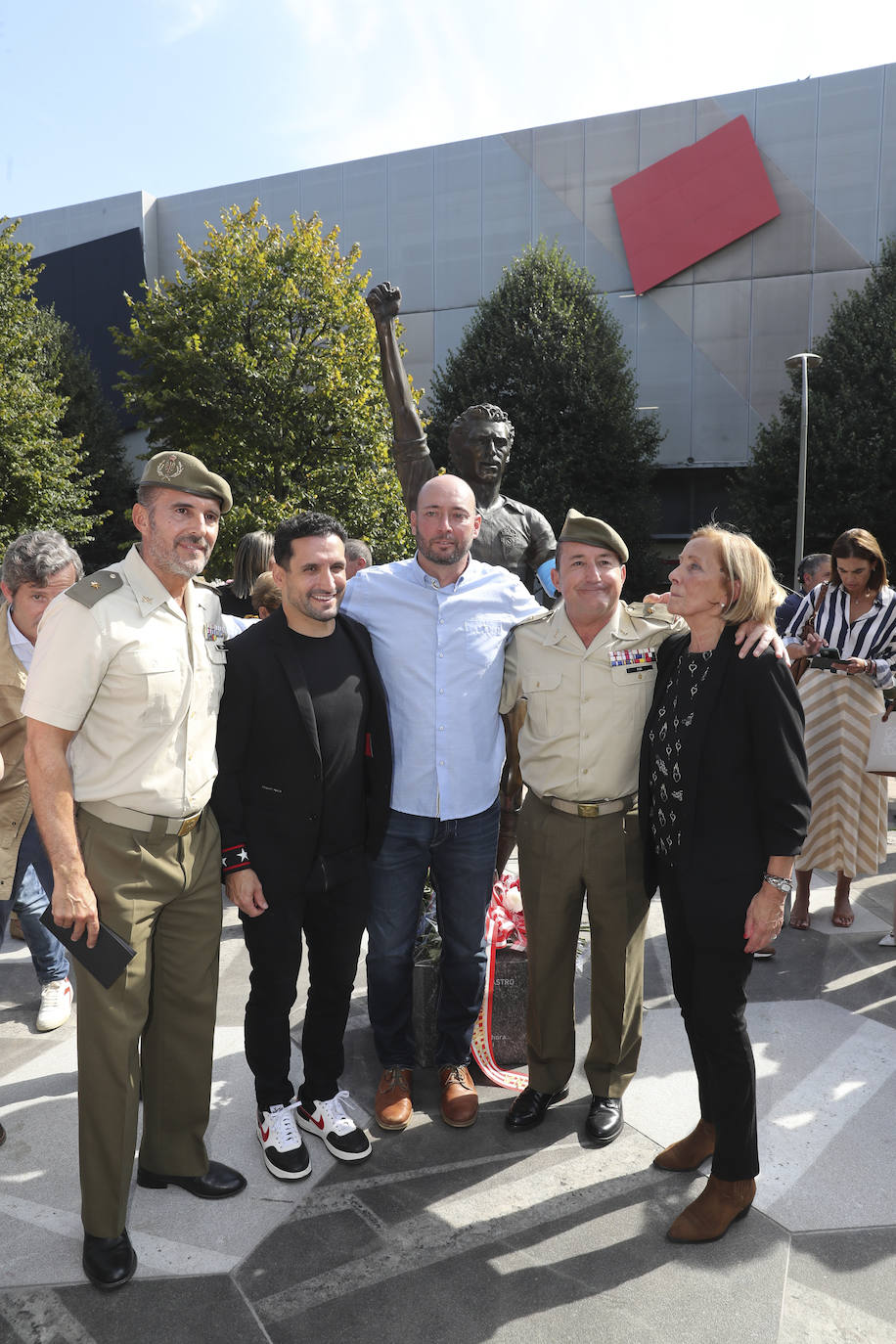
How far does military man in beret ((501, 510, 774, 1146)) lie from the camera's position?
2896mm

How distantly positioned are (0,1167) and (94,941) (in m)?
1.18

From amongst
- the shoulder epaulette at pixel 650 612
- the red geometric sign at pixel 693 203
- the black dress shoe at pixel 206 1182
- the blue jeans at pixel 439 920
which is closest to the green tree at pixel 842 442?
the red geometric sign at pixel 693 203

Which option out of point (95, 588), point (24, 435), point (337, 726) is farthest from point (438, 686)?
point (24, 435)

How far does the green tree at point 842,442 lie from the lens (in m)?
18.6

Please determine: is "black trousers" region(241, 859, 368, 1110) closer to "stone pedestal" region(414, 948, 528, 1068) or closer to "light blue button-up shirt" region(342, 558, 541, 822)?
"light blue button-up shirt" region(342, 558, 541, 822)

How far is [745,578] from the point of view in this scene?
98.2 inches

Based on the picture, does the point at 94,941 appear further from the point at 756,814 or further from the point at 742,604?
the point at 742,604

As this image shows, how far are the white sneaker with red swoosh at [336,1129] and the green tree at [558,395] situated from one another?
16.9 m

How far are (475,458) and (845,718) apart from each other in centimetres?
248

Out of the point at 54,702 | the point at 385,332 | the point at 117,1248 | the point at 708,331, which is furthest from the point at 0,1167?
the point at 708,331

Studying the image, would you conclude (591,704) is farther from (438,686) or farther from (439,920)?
(439,920)

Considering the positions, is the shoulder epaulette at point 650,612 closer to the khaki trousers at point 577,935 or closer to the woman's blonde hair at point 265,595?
the khaki trousers at point 577,935

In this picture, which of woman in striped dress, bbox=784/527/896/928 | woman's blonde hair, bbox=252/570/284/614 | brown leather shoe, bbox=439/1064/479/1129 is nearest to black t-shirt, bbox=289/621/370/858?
brown leather shoe, bbox=439/1064/479/1129

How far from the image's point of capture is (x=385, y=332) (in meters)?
4.27
